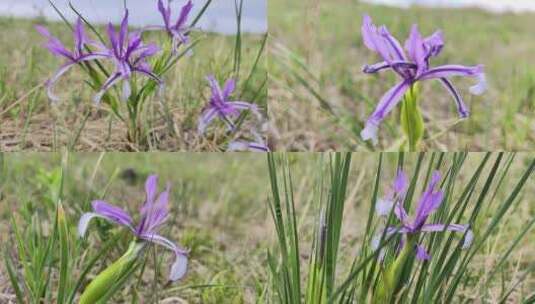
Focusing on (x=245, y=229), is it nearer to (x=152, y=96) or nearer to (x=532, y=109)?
(x=152, y=96)

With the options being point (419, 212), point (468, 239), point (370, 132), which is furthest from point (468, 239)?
point (370, 132)

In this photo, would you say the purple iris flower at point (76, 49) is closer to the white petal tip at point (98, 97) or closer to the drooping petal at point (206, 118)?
the white petal tip at point (98, 97)

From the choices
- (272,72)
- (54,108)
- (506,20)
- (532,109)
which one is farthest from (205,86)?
(506,20)

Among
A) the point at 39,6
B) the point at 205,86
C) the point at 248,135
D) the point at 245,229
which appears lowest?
the point at 245,229

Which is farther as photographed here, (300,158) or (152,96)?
(300,158)

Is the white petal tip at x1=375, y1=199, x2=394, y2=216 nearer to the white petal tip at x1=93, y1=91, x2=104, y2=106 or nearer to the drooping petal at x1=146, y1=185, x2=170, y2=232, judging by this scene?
the drooping petal at x1=146, y1=185, x2=170, y2=232

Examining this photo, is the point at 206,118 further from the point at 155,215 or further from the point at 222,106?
the point at 155,215

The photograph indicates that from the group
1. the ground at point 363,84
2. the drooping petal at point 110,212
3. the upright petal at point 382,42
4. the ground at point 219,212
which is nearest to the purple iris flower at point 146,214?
the drooping petal at point 110,212
